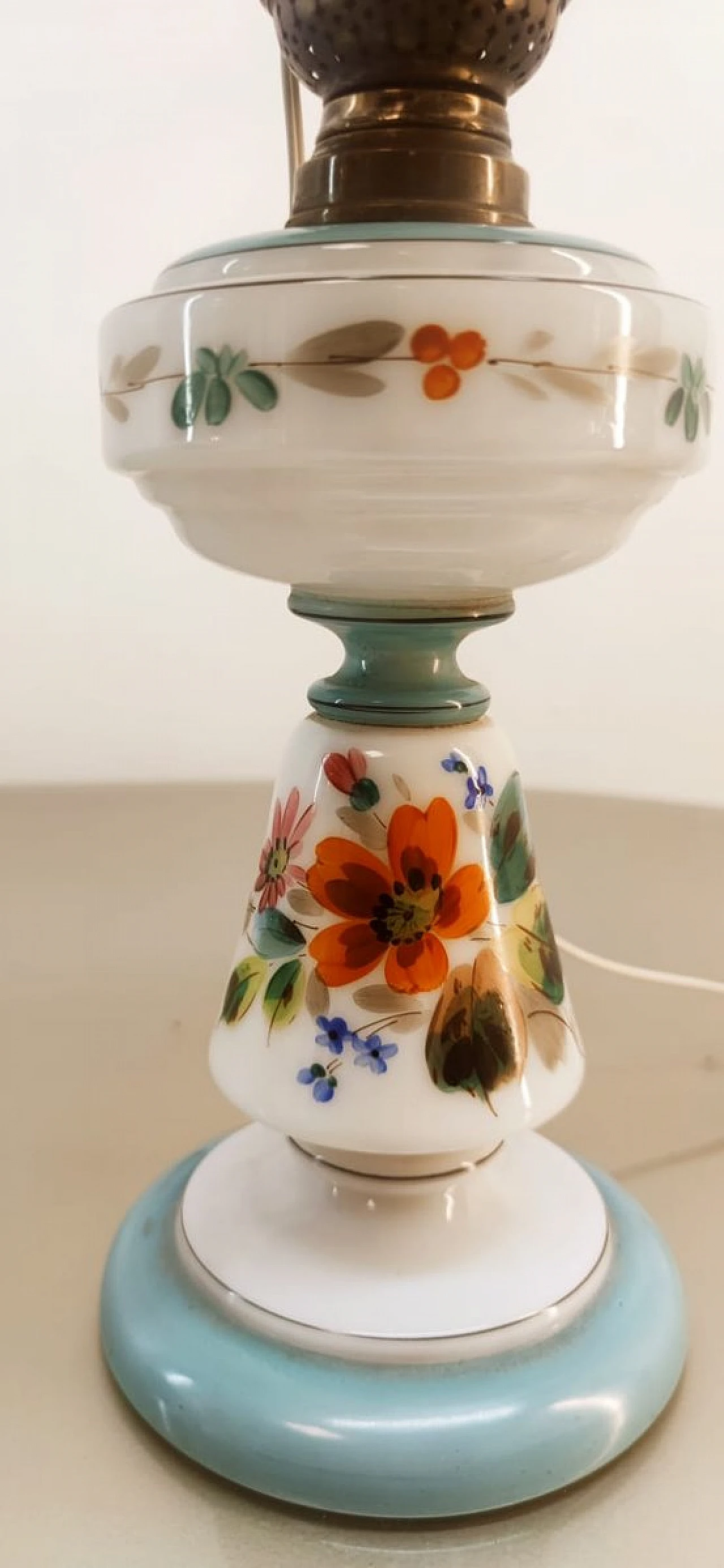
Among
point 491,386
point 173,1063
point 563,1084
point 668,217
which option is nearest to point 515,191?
point 491,386

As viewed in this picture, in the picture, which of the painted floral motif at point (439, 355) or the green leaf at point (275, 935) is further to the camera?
the green leaf at point (275, 935)

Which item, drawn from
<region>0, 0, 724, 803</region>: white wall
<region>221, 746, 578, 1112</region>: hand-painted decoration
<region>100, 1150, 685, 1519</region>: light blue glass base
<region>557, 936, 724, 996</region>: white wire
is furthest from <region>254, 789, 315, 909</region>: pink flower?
<region>0, 0, 724, 803</region>: white wall

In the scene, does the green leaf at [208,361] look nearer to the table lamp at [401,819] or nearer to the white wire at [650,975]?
the table lamp at [401,819]

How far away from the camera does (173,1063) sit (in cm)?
58

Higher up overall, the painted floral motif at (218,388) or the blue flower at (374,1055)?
the painted floral motif at (218,388)

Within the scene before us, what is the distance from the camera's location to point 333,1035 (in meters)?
0.38

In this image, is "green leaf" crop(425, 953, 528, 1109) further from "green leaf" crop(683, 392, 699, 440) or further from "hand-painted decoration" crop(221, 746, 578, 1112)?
"green leaf" crop(683, 392, 699, 440)

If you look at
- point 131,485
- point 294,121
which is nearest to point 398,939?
point 294,121

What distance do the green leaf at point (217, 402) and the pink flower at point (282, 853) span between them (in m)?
0.13

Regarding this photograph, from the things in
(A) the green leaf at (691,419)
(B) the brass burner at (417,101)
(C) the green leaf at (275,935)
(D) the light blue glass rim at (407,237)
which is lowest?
(C) the green leaf at (275,935)

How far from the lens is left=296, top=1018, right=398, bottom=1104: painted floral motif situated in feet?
1.24

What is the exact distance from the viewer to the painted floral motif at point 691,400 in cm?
32

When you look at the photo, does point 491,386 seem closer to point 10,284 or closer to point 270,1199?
point 270,1199

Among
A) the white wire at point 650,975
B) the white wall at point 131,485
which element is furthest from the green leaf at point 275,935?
the white wall at point 131,485
